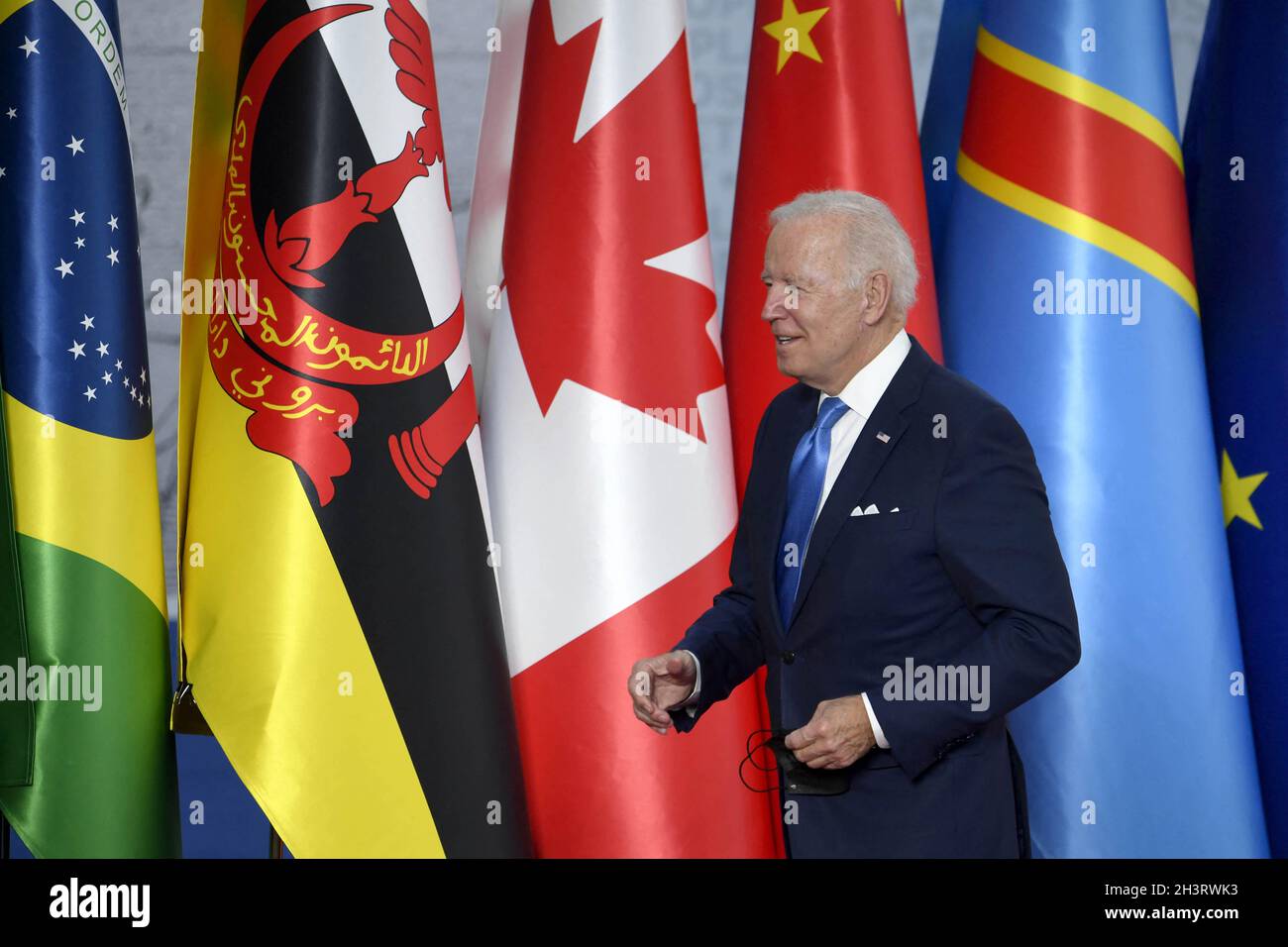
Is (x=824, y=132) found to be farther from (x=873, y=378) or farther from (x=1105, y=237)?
(x=873, y=378)

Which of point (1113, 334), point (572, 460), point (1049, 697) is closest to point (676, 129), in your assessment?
point (572, 460)

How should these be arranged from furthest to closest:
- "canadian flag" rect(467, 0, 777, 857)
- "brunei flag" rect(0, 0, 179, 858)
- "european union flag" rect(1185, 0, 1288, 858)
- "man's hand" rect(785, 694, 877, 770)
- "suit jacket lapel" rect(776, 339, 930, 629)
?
"european union flag" rect(1185, 0, 1288, 858), "canadian flag" rect(467, 0, 777, 857), "brunei flag" rect(0, 0, 179, 858), "suit jacket lapel" rect(776, 339, 930, 629), "man's hand" rect(785, 694, 877, 770)

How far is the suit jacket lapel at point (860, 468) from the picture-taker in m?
1.15

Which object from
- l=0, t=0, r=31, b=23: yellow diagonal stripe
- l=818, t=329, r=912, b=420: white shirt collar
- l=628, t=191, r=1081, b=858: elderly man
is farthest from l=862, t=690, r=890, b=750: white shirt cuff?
l=0, t=0, r=31, b=23: yellow diagonal stripe

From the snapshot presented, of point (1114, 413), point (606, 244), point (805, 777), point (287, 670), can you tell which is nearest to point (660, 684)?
point (805, 777)

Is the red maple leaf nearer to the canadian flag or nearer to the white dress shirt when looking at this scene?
the canadian flag

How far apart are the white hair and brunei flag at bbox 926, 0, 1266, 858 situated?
637 mm

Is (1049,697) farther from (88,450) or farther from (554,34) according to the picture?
(88,450)

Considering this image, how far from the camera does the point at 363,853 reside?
1489 millimetres

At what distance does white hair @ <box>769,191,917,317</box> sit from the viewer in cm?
118

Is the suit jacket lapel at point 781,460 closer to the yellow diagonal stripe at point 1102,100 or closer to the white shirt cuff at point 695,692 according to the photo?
the white shirt cuff at point 695,692

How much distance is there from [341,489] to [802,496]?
63 centimetres

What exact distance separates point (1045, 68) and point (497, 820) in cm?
130

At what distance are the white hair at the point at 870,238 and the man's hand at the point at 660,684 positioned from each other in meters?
0.40
